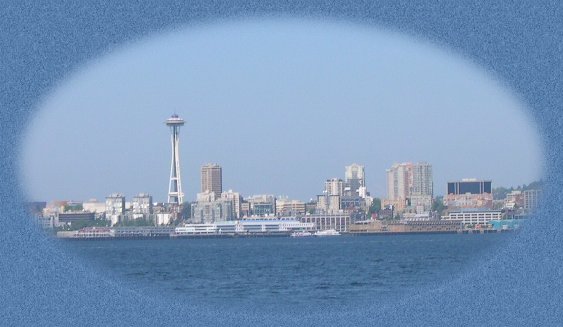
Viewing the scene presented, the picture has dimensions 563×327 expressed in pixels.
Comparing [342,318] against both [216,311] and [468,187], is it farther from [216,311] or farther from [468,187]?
[468,187]

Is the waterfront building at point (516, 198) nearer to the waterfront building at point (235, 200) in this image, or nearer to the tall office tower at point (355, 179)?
the tall office tower at point (355, 179)

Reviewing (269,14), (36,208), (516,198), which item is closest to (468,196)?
(516,198)

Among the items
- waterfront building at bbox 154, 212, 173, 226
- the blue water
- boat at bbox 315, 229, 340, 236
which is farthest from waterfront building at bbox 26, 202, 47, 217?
boat at bbox 315, 229, 340, 236

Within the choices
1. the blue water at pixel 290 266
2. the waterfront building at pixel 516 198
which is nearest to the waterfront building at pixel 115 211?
the blue water at pixel 290 266

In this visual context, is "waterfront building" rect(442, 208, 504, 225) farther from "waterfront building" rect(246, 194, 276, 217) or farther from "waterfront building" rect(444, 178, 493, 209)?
"waterfront building" rect(246, 194, 276, 217)

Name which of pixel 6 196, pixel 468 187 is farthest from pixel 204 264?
pixel 6 196

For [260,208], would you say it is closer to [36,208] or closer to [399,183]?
[399,183]

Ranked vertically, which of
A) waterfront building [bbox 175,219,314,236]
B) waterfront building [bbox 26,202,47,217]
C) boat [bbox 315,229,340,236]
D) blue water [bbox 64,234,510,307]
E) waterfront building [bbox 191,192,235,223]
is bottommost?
blue water [bbox 64,234,510,307]
